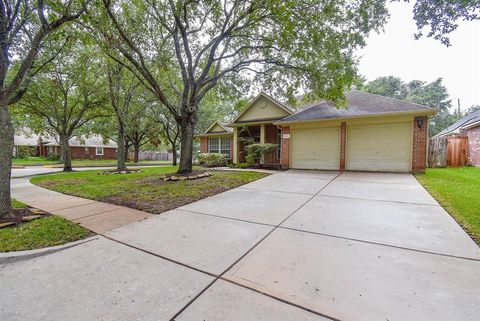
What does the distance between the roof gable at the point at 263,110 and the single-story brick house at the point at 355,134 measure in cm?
6

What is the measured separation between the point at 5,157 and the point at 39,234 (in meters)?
1.79

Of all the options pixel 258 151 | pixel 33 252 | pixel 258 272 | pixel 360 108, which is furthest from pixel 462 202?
pixel 258 151

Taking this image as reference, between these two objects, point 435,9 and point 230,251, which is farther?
point 435,9

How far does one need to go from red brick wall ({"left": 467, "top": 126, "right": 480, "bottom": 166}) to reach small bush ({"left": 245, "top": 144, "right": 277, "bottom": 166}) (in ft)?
38.5

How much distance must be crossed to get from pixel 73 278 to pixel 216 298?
1.58 metres

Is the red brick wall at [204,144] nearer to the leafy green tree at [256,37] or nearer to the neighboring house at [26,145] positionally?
the leafy green tree at [256,37]

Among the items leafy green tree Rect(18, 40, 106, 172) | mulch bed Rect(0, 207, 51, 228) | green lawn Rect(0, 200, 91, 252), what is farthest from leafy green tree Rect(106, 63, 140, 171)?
green lawn Rect(0, 200, 91, 252)

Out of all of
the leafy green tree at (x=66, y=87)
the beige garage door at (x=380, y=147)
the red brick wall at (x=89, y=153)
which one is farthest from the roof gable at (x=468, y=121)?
the red brick wall at (x=89, y=153)

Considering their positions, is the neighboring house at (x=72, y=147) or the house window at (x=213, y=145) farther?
the neighboring house at (x=72, y=147)

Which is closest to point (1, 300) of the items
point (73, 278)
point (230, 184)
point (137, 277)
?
point (73, 278)

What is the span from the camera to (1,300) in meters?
1.93

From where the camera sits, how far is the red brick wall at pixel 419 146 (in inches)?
357

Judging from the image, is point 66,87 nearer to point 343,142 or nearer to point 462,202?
point 343,142

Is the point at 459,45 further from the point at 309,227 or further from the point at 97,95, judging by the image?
the point at 97,95
